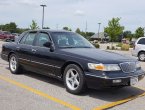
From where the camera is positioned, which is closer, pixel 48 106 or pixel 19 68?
pixel 48 106

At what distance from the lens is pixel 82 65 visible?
21.6ft

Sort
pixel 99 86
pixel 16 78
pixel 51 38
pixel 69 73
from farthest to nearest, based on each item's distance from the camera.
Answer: pixel 16 78 < pixel 51 38 < pixel 69 73 < pixel 99 86

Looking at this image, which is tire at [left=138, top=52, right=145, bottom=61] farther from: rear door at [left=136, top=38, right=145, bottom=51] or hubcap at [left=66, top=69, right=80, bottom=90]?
hubcap at [left=66, top=69, right=80, bottom=90]

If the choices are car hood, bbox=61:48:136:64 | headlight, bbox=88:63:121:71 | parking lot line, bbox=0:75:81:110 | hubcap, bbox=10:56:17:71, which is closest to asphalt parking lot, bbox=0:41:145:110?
parking lot line, bbox=0:75:81:110

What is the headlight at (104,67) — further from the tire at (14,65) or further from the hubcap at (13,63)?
the hubcap at (13,63)

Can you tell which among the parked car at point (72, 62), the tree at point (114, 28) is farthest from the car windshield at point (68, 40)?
the tree at point (114, 28)

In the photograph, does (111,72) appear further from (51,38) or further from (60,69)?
(51,38)

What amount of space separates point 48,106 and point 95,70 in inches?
52.8

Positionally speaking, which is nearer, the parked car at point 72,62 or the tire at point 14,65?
the parked car at point 72,62

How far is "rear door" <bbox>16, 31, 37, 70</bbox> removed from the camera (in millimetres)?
8389

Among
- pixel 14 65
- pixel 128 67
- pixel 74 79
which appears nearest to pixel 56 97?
pixel 74 79

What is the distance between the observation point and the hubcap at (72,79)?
6.82 m

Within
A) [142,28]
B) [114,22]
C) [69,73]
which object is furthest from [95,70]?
[142,28]

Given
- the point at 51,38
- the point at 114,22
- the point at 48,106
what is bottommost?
the point at 48,106
